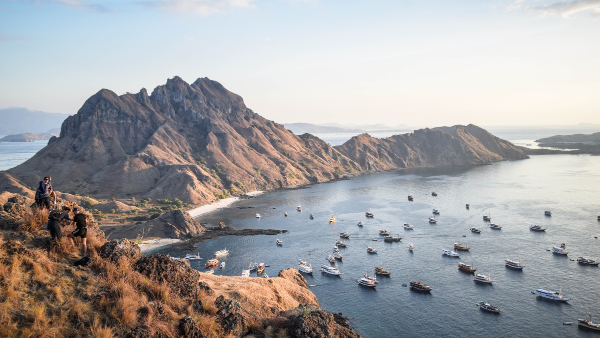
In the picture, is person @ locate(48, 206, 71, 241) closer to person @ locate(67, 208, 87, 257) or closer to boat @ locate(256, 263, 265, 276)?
person @ locate(67, 208, 87, 257)

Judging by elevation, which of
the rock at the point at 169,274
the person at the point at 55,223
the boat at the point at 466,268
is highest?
the person at the point at 55,223

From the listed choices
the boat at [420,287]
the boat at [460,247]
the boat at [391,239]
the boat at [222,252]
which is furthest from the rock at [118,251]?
the boat at [391,239]

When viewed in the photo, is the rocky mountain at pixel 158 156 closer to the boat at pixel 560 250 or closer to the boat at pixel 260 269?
the boat at pixel 260 269

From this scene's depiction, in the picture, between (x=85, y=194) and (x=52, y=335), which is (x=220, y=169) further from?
(x=52, y=335)

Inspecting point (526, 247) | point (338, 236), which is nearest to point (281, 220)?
point (338, 236)

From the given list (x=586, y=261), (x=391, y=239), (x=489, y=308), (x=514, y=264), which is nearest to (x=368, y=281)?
(x=489, y=308)

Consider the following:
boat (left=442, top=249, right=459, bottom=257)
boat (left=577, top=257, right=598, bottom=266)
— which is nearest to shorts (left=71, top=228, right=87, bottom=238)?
boat (left=442, top=249, right=459, bottom=257)

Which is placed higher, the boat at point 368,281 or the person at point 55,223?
the person at point 55,223
